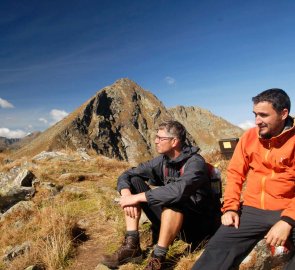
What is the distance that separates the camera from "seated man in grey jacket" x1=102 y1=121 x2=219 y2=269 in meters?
4.85

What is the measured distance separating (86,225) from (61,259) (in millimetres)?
1771

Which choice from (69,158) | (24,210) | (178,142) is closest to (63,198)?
(24,210)

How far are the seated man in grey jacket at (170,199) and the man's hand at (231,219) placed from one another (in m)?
0.57

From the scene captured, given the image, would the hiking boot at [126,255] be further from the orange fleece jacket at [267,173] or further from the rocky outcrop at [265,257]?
the rocky outcrop at [265,257]

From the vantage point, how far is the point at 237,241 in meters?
4.41

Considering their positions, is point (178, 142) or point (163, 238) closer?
point (163, 238)

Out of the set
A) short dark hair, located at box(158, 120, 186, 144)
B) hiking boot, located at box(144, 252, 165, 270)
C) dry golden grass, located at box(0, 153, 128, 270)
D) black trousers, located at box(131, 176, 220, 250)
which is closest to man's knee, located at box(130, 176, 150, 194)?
black trousers, located at box(131, 176, 220, 250)

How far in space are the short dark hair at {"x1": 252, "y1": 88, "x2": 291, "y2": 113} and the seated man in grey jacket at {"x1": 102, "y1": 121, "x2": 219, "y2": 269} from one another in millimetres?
1274

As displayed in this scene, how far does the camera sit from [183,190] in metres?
4.84

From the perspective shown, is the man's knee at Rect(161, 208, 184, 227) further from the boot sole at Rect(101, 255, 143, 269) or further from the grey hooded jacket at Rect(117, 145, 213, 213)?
the boot sole at Rect(101, 255, 143, 269)

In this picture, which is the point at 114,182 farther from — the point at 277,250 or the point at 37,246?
the point at 277,250

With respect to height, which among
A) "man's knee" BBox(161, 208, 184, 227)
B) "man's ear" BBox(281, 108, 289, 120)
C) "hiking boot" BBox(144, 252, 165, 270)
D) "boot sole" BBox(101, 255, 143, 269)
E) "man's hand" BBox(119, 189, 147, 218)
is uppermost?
"man's ear" BBox(281, 108, 289, 120)

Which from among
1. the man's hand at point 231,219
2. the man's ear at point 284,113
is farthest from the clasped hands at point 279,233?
the man's ear at point 284,113

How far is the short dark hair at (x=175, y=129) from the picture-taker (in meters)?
5.52
